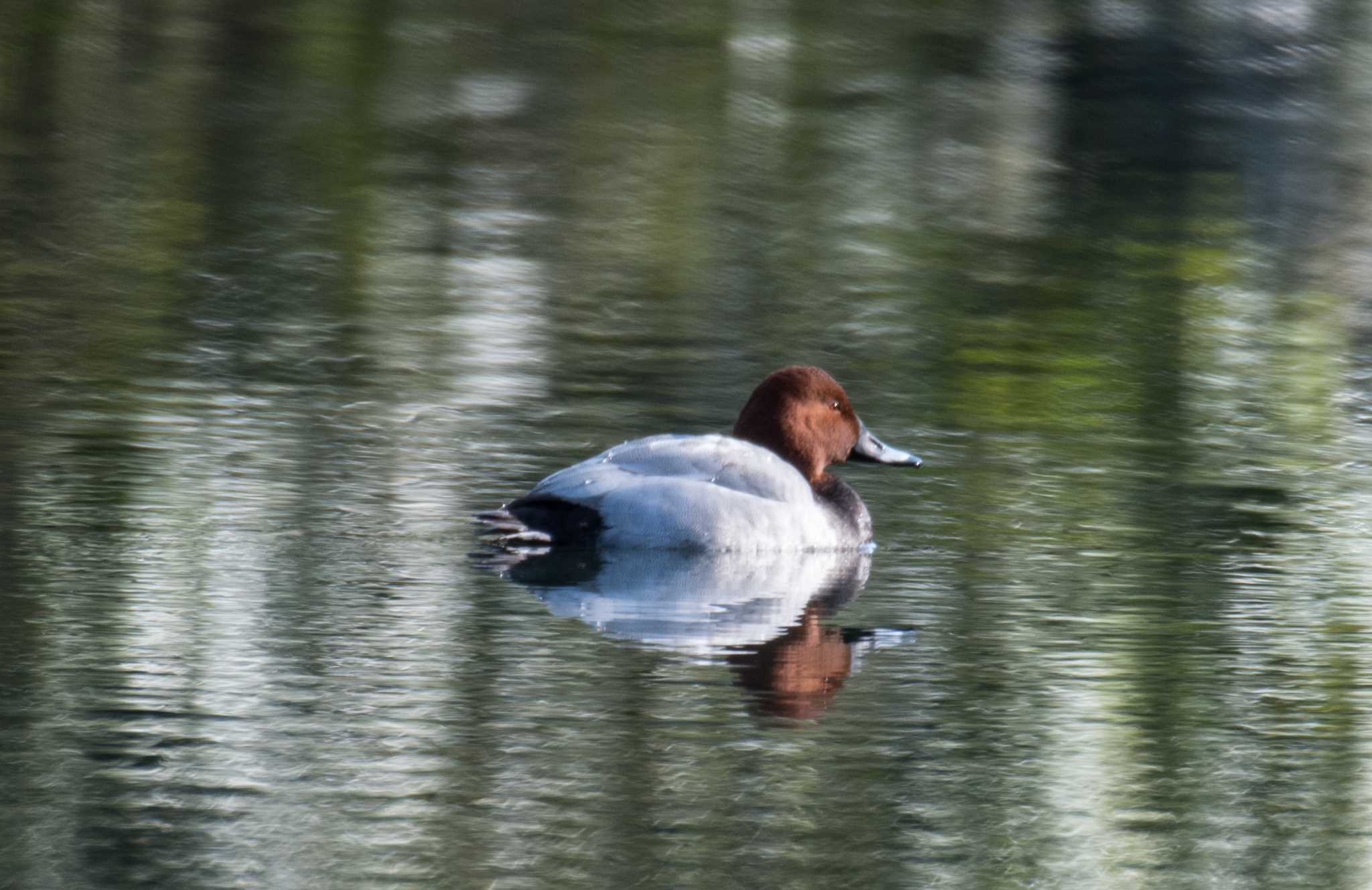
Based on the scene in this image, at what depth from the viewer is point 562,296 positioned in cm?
1644

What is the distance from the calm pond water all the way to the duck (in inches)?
4.9

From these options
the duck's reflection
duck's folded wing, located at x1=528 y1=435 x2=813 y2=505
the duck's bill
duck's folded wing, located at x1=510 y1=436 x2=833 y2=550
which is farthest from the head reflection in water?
the duck's bill

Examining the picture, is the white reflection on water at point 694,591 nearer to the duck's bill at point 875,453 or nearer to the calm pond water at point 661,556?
the calm pond water at point 661,556

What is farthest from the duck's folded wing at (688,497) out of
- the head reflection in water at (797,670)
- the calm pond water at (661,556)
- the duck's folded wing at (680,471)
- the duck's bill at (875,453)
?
the head reflection in water at (797,670)

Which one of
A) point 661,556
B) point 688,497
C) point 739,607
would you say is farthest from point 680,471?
point 739,607

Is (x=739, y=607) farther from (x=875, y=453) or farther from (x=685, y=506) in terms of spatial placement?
(x=875, y=453)

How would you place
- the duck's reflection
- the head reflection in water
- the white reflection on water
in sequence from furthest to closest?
the white reflection on water → the duck's reflection → the head reflection in water

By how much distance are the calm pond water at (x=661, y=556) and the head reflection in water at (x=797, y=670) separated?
1.0 inches

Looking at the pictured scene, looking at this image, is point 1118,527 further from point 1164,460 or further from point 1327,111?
point 1327,111

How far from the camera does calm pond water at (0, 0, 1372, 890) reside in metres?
6.51

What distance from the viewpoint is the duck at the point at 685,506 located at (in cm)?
978

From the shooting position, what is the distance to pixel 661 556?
32.2 feet

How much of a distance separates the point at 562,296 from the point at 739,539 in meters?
6.66

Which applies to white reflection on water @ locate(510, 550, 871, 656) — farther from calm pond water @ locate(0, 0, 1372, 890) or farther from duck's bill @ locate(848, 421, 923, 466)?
duck's bill @ locate(848, 421, 923, 466)
